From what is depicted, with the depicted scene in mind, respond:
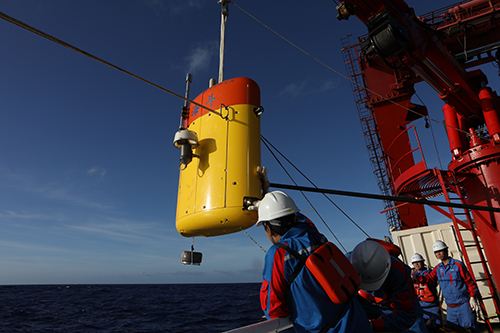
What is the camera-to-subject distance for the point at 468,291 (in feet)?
18.1

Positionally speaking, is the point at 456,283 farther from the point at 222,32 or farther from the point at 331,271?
the point at 222,32

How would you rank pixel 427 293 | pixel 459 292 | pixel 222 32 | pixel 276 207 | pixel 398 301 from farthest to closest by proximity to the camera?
1. pixel 427 293
2. pixel 459 292
3. pixel 222 32
4. pixel 398 301
5. pixel 276 207

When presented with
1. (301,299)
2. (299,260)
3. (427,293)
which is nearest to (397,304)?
(301,299)

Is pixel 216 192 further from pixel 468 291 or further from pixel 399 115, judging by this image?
pixel 399 115

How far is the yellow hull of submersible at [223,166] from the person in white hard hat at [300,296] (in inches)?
36.1

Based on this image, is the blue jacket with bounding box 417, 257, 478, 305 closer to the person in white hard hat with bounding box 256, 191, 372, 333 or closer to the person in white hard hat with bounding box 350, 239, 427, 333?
the person in white hard hat with bounding box 350, 239, 427, 333

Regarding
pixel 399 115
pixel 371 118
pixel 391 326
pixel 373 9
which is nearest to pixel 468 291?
pixel 391 326

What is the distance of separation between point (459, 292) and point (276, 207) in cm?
552

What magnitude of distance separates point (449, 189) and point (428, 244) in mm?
2251

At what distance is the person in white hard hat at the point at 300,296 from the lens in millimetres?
1793

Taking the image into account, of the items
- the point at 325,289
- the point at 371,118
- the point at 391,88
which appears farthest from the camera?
the point at 371,118

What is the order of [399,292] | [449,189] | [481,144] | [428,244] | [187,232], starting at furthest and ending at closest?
[428,244], [449,189], [481,144], [187,232], [399,292]

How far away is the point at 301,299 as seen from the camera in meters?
1.82

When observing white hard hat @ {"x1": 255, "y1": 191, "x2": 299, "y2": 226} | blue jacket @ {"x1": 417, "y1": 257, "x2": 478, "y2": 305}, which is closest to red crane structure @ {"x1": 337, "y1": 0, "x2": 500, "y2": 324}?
blue jacket @ {"x1": 417, "y1": 257, "x2": 478, "y2": 305}
